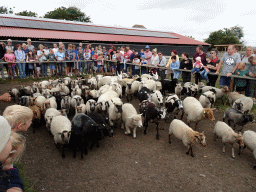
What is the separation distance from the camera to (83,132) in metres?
4.49

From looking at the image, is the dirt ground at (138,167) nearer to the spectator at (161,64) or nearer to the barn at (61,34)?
the spectator at (161,64)

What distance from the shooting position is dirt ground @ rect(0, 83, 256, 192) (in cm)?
353

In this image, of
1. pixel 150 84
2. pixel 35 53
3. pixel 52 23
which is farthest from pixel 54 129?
pixel 52 23

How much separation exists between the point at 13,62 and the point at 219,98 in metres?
13.2

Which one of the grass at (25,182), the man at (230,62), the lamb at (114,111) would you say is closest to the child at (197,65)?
the man at (230,62)

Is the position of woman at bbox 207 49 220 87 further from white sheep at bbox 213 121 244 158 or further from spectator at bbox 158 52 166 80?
white sheep at bbox 213 121 244 158

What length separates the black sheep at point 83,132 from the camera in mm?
4387

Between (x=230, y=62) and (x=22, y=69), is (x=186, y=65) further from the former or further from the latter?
(x=22, y=69)

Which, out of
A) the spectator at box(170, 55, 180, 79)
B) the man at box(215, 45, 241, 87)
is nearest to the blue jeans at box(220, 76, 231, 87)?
the man at box(215, 45, 241, 87)

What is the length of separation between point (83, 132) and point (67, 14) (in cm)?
7310

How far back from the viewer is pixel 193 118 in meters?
5.51

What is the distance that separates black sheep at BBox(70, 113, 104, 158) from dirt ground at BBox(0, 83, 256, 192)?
0.97 ft

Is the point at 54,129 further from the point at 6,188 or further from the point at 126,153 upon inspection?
the point at 6,188

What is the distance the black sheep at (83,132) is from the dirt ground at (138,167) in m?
0.29
